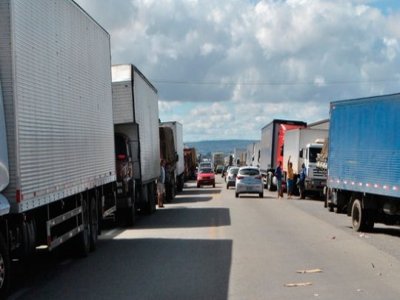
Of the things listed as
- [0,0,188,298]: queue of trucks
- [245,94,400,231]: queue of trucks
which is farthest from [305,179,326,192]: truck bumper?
[0,0,188,298]: queue of trucks

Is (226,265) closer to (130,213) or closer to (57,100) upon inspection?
(57,100)

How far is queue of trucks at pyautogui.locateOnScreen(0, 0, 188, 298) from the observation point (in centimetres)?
825

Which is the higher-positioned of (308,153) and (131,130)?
(131,130)

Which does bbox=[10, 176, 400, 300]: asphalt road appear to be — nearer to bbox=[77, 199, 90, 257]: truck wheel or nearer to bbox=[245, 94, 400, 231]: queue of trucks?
bbox=[77, 199, 90, 257]: truck wheel

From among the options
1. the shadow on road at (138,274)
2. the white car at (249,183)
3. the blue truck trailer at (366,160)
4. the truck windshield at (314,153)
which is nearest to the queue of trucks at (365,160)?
the blue truck trailer at (366,160)

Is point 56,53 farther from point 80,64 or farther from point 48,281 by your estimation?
point 48,281

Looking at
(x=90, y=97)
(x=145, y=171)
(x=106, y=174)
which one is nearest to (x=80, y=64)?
(x=90, y=97)

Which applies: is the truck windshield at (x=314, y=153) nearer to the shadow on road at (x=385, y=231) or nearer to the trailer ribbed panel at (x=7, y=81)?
the shadow on road at (x=385, y=231)

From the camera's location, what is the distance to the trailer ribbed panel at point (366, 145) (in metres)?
15.5

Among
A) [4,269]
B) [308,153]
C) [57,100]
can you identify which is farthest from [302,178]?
[4,269]

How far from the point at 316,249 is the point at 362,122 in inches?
200

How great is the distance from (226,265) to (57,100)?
12.6 feet

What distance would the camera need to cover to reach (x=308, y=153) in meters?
34.8

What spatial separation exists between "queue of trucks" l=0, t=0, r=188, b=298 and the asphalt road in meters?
0.65
